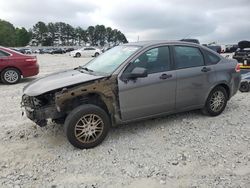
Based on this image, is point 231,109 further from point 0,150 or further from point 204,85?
point 0,150

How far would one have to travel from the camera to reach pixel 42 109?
180 inches

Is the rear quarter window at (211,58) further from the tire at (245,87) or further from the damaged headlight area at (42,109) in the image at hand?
the damaged headlight area at (42,109)

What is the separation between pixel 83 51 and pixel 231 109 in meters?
35.1

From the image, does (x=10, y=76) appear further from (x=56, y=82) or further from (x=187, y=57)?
(x=187, y=57)

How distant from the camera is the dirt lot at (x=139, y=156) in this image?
3.81 meters

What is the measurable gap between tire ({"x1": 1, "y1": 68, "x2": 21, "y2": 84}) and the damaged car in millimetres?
5883

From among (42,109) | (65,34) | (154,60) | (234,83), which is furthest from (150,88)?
(65,34)

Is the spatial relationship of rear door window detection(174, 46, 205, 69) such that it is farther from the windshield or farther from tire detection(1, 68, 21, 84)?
tire detection(1, 68, 21, 84)

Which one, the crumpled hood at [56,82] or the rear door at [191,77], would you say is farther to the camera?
the rear door at [191,77]

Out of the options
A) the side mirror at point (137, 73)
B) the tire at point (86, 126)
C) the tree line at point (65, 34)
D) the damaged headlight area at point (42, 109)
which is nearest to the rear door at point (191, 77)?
the side mirror at point (137, 73)

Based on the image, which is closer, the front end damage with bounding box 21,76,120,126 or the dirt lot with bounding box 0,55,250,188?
the dirt lot with bounding box 0,55,250,188

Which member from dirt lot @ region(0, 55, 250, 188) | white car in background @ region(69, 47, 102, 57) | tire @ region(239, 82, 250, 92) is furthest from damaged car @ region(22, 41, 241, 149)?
white car in background @ region(69, 47, 102, 57)

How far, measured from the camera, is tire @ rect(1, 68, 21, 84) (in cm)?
1060

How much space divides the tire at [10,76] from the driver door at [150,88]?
7015mm
